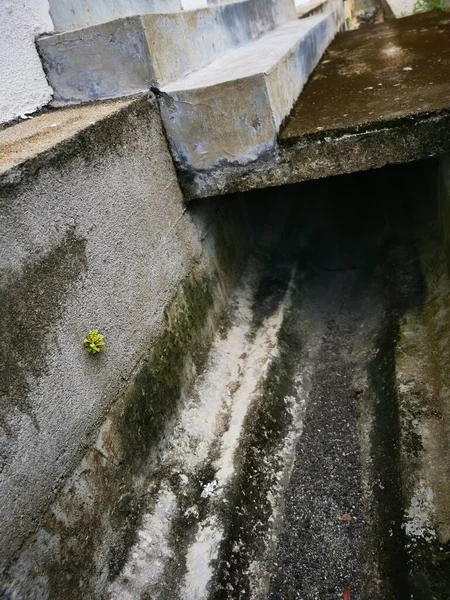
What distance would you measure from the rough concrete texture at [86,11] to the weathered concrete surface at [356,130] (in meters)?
1.22

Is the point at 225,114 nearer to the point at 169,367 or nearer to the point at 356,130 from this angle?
the point at 356,130

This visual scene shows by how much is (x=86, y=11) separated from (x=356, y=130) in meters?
2.00

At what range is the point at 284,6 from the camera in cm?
795

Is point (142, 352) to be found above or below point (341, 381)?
above

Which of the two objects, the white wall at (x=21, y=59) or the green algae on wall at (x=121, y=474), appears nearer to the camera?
the green algae on wall at (x=121, y=474)

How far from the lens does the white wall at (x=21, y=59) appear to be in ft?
9.50

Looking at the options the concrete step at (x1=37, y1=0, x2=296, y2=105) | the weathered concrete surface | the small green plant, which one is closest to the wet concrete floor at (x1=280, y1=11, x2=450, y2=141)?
the weathered concrete surface

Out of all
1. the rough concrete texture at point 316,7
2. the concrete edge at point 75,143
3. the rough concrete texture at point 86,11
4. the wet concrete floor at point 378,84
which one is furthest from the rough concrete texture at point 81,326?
the rough concrete texture at point 316,7

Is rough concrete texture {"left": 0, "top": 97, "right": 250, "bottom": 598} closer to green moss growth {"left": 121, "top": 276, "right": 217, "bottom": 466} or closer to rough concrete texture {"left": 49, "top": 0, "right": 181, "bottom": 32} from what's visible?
green moss growth {"left": 121, "top": 276, "right": 217, "bottom": 466}

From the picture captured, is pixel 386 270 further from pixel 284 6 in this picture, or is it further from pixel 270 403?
pixel 284 6

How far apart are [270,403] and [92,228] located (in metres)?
1.74

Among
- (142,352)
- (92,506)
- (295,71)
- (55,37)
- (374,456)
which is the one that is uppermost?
(55,37)

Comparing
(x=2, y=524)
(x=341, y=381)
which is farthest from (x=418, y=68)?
(x=2, y=524)

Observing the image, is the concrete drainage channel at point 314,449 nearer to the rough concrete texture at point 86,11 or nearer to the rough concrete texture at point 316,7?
the rough concrete texture at point 86,11
